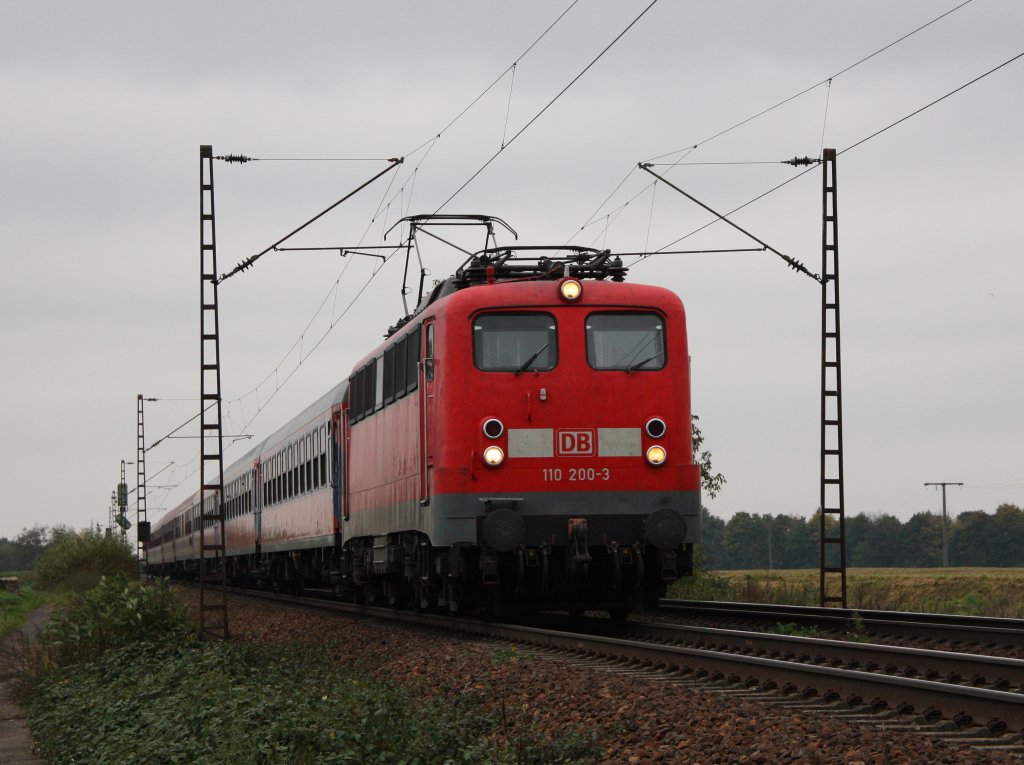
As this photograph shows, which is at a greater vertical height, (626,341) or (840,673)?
(626,341)

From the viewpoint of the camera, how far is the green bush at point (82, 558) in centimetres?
A: 6306

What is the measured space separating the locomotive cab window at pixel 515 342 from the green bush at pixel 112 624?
5277mm

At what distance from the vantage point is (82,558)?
210ft

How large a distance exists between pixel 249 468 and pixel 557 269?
856 inches

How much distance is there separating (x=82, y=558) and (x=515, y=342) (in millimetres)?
52893

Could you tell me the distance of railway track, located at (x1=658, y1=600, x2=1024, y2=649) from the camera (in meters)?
13.1

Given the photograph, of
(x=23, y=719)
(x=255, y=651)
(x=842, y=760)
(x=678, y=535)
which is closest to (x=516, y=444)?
(x=678, y=535)

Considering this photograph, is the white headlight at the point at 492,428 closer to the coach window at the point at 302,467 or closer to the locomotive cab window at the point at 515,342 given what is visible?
the locomotive cab window at the point at 515,342

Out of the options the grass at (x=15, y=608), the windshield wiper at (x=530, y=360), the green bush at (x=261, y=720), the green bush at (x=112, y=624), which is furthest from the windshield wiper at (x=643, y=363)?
the grass at (x=15, y=608)

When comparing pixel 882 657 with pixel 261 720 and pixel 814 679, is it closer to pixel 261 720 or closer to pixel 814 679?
pixel 814 679

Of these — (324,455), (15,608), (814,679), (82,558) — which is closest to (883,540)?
(82,558)

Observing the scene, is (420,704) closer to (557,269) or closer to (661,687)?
(661,687)

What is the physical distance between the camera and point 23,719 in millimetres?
14773

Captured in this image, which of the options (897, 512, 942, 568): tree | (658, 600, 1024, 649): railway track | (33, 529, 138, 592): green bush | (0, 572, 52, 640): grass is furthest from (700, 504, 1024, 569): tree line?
(658, 600, 1024, 649): railway track
